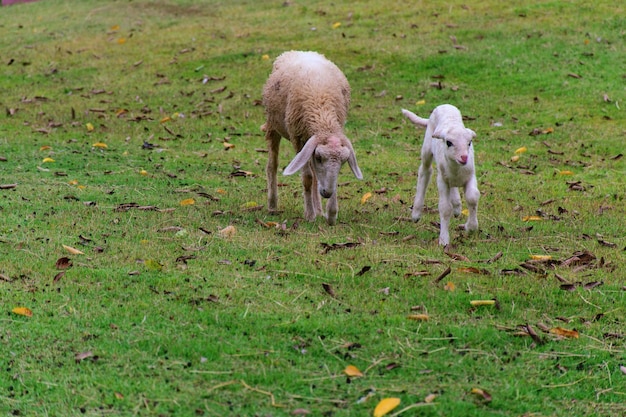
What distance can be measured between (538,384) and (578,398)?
254 mm

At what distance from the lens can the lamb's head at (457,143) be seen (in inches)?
321

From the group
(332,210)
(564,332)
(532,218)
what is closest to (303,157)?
(332,210)

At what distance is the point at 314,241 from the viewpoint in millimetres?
8586

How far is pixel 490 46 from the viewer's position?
59.5 ft

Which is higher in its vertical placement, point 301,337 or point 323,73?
point 323,73

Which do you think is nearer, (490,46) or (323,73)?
(323,73)

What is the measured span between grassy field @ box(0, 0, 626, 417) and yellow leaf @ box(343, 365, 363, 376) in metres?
0.06

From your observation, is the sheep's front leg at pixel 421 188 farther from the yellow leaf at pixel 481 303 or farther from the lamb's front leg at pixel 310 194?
the yellow leaf at pixel 481 303

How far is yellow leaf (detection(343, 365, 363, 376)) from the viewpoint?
19.1 ft

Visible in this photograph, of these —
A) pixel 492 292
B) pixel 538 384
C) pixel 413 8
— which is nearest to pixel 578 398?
pixel 538 384

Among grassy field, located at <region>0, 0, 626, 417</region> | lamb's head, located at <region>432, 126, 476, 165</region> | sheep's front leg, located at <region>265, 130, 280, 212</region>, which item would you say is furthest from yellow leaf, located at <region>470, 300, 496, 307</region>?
sheep's front leg, located at <region>265, 130, 280, 212</region>

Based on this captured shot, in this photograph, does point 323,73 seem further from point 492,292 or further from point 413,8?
point 413,8

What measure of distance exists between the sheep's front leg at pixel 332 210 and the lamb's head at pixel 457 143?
4.55 ft

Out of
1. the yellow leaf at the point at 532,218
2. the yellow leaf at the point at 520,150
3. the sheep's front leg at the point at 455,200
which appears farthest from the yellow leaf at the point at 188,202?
the yellow leaf at the point at 520,150
